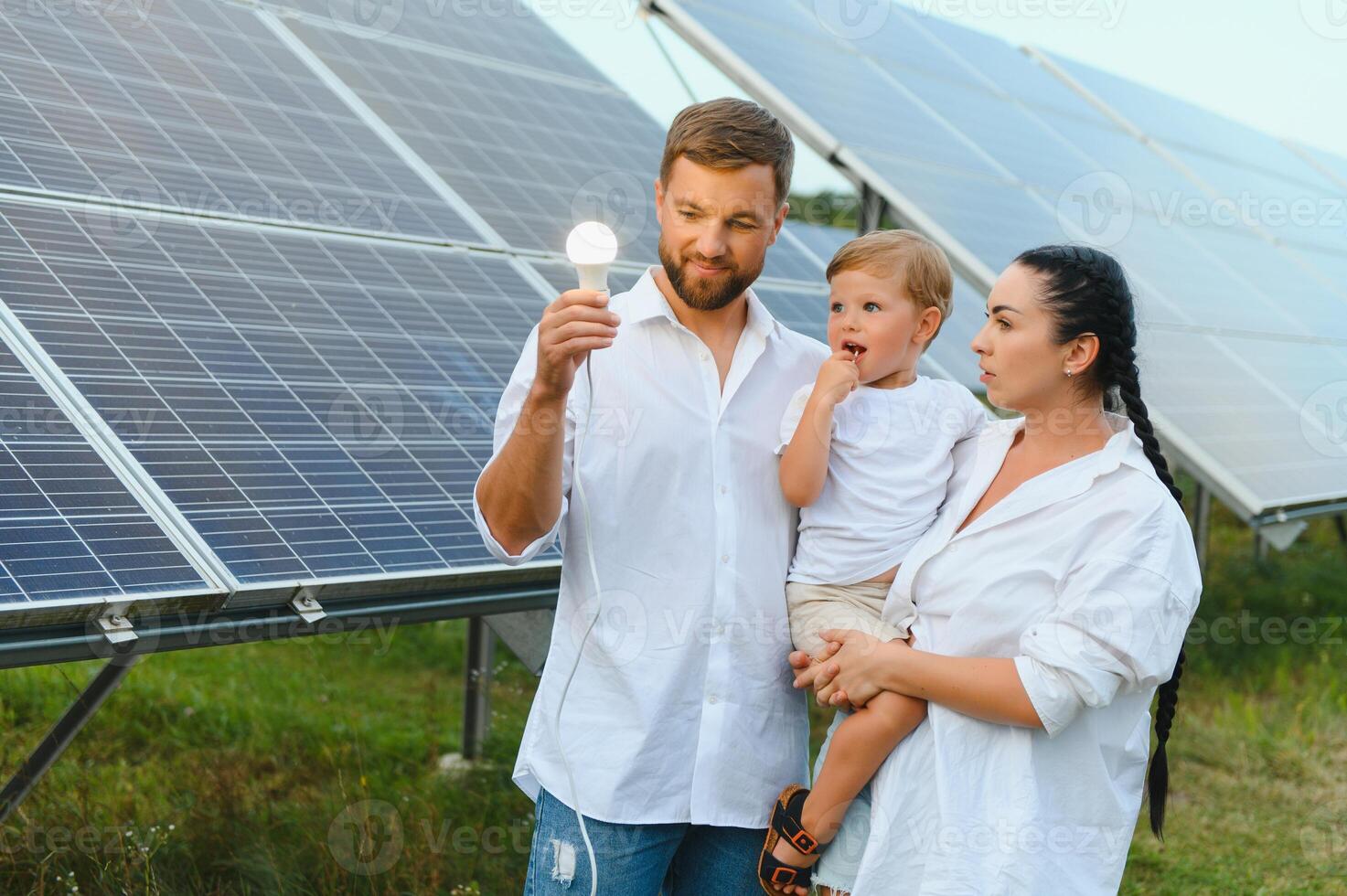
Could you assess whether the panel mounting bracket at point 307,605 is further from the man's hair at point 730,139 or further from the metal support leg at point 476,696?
the metal support leg at point 476,696

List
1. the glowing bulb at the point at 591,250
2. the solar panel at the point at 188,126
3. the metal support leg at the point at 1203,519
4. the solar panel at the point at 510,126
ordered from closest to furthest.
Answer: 1. the glowing bulb at the point at 591,250
2. the solar panel at the point at 188,126
3. the solar panel at the point at 510,126
4. the metal support leg at the point at 1203,519

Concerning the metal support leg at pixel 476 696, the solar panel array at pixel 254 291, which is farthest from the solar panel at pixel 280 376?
the metal support leg at pixel 476 696

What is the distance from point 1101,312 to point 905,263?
0.52 metres

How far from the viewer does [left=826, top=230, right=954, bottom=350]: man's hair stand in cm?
320

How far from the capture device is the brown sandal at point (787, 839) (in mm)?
2922

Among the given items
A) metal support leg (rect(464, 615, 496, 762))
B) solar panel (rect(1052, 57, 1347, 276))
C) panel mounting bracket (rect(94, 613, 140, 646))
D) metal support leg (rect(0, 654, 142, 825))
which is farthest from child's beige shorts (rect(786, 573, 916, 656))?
solar panel (rect(1052, 57, 1347, 276))

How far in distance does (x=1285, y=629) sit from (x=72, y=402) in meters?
8.56

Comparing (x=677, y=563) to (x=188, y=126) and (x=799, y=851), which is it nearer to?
(x=799, y=851)

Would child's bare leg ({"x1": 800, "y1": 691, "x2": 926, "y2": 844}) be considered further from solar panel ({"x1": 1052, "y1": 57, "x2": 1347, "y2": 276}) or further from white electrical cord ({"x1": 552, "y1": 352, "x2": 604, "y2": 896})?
solar panel ({"x1": 1052, "y1": 57, "x2": 1347, "y2": 276})

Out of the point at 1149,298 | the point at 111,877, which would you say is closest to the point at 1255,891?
the point at 1149,298

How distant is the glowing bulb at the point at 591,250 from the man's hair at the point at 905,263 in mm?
910

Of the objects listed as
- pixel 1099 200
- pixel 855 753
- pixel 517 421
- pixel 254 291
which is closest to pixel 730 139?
pixel 517 421

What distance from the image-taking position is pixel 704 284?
2.92m

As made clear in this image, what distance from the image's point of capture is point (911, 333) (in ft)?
10.7
